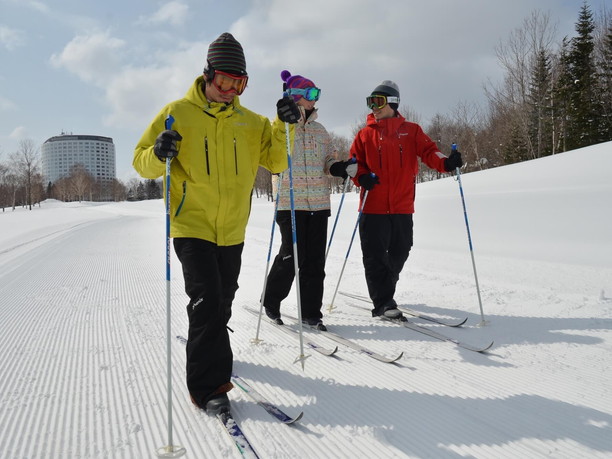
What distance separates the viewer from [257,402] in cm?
237

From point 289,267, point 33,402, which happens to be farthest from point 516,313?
point 33,402

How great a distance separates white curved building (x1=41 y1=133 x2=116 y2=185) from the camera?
506 feet

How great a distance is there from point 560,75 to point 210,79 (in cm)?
3725

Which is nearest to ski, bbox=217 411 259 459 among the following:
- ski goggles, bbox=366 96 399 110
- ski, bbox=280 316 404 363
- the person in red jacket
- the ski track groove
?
the ski track groove

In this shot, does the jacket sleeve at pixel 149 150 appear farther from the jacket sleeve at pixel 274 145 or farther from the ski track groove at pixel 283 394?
the ski track groove at pixel 283 394

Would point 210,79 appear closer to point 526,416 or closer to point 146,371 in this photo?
point 146,371

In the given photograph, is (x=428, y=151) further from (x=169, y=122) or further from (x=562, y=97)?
(x=562, y=97)

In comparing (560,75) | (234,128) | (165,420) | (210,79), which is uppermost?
(560,75)

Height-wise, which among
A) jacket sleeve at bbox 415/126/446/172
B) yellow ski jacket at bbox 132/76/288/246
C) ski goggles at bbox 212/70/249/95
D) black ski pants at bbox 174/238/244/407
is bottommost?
black ski pants at bbox 174/238/244/407

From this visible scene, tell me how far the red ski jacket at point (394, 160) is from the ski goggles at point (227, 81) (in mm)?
1746

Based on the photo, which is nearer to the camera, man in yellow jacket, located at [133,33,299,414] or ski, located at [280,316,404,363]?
man in yellow jacket, located at [133,33,299,414]

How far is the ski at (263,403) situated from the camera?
2163mm

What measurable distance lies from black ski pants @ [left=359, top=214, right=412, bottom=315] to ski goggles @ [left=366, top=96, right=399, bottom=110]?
43.3 inches

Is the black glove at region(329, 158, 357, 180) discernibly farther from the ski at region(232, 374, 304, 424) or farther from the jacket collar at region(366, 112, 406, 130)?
the ski at region(232, 374, 304, 424)
